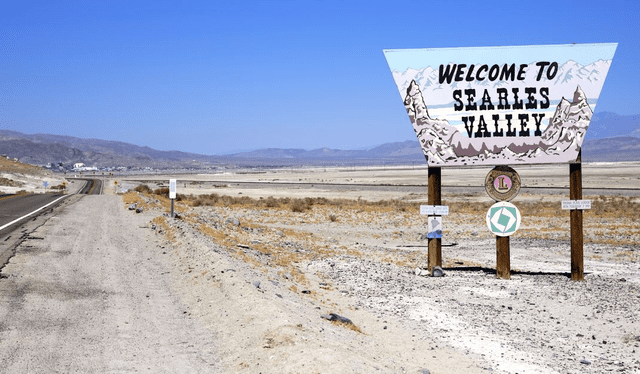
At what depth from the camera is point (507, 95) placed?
1333 centimetres

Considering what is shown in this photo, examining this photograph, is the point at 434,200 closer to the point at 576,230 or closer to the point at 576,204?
the point at 576,204

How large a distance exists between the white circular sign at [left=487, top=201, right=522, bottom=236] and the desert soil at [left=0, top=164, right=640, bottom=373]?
1092mm

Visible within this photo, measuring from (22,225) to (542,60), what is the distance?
17512 millimetres

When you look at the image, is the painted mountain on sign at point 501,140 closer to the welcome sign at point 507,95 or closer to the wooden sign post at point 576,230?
the welcome sign at point 507,95

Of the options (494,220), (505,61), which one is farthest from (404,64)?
(494,220)

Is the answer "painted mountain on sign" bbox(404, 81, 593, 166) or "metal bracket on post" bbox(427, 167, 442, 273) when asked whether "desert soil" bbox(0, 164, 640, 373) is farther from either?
"painted mountain on sign" bbox(404, 81, 593, 166)

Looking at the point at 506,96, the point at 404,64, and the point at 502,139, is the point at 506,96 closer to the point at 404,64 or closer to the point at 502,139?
the point at 502,139

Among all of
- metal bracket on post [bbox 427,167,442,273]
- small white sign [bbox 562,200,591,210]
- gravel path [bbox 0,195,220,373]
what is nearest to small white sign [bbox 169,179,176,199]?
gravel path [bbox 0,195,220,373]

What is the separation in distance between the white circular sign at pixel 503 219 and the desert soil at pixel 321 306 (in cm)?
109

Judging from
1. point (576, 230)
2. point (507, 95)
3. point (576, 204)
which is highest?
point (507, 95)

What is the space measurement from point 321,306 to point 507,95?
6401 millimetres

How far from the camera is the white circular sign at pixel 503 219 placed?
13.3 m

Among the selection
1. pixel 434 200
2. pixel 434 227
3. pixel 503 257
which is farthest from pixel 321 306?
pixel 503 257

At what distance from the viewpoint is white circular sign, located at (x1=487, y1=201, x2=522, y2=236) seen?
13328 millimetres
